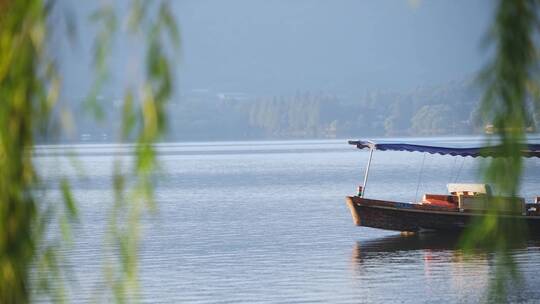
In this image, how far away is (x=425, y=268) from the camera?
3947 cm

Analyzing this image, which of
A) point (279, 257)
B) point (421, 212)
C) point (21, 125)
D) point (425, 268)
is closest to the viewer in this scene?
point (21, 125)

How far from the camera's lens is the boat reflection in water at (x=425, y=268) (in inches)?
1287

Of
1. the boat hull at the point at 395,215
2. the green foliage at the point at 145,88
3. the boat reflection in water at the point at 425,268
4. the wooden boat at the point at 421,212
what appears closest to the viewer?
the green foliage at the point at 145,88

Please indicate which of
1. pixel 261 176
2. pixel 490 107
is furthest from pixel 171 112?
pixel 261 176

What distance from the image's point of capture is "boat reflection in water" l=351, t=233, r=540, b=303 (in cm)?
3269

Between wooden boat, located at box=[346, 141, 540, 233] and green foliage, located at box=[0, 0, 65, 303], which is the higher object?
green foliage, located at box=[0, 0, 65, 303]

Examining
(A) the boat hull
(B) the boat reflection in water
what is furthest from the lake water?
(A) the boat hull

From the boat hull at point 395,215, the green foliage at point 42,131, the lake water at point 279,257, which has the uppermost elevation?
the green foliage at point 42,131

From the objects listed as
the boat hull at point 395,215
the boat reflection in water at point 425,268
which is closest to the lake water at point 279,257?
the boat reflection in water at point 425,268

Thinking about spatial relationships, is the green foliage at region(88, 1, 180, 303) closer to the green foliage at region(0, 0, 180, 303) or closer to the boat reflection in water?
the green foliage at region(0, 0, 180, 303)

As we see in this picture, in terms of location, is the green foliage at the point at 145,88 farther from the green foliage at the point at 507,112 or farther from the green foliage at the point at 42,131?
the green foliage at the point at 507,112

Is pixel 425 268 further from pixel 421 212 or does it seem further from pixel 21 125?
pixel 21 125

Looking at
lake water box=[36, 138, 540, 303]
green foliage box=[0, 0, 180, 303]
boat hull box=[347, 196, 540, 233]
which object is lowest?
lake water box=[36, 138, 540, 303]

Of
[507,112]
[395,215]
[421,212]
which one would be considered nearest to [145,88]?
[507,112]
